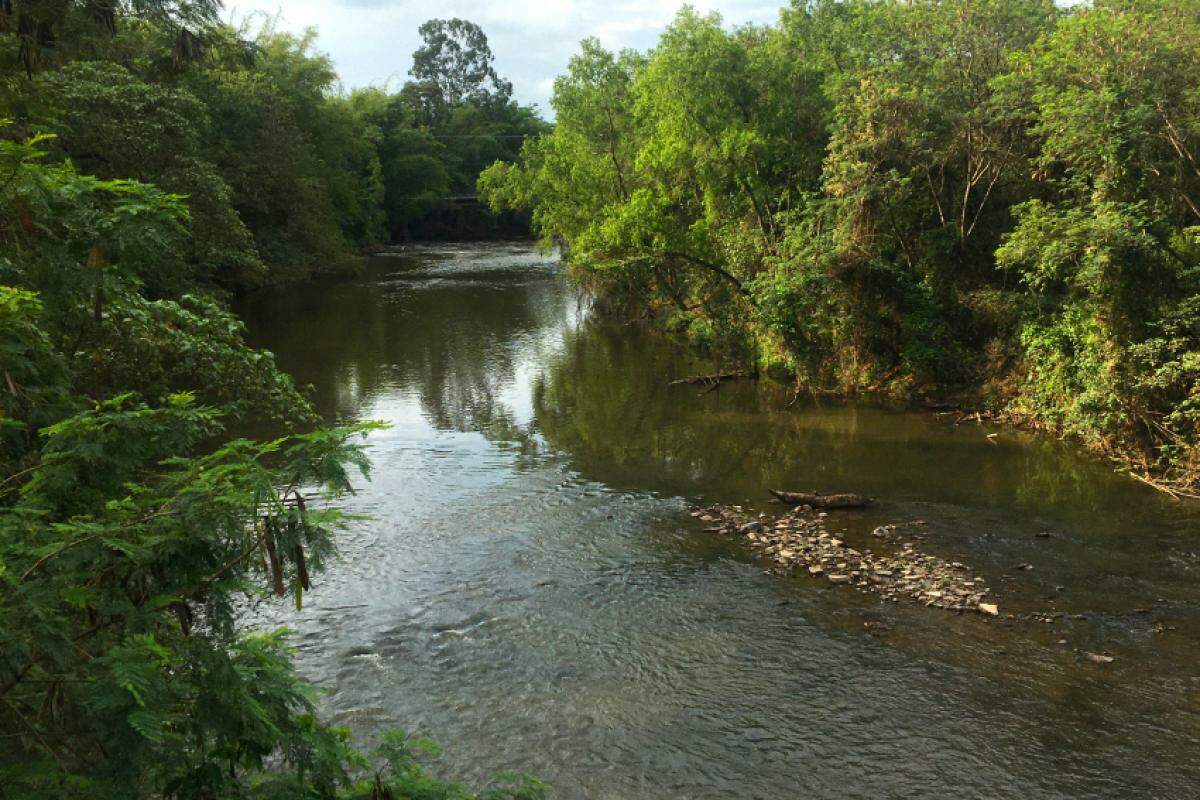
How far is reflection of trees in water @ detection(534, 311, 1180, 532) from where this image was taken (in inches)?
678

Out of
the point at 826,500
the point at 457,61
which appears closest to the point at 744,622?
the point at 826,500

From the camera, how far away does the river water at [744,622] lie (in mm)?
9203

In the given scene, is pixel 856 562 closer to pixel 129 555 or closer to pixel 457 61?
pixel 129 555

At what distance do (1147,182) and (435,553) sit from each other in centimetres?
1584

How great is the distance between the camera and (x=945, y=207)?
23469mm

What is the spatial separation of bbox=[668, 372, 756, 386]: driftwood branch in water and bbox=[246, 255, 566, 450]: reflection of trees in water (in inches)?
219

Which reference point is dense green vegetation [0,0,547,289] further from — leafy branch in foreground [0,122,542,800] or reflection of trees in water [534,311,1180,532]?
reflection of trees in water [534,311,1180,532]

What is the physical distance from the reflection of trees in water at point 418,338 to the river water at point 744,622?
1916mm

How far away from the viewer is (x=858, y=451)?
65.9 ft

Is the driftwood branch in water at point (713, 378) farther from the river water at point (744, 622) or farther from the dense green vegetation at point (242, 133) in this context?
the dense green vegetation at point (242, 133)

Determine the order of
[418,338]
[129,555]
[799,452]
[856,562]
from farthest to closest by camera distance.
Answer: [418,338] < [799,452] < [856,562] < [129,555]

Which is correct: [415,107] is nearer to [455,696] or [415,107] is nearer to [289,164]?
[289,164]

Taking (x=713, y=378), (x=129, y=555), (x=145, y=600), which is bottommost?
(x=713, y=378)

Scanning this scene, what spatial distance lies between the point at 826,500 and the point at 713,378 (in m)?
11.4
